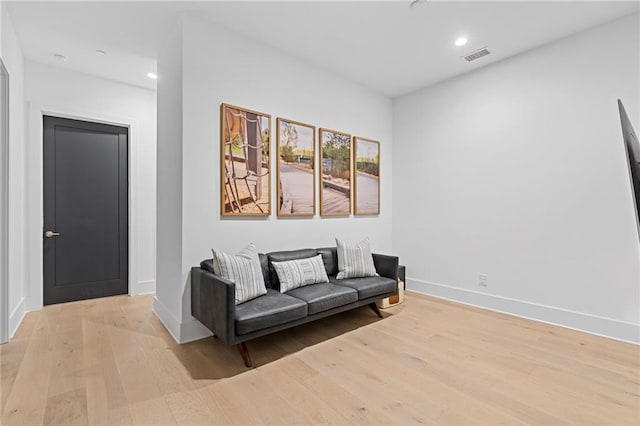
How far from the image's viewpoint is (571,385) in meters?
2.13

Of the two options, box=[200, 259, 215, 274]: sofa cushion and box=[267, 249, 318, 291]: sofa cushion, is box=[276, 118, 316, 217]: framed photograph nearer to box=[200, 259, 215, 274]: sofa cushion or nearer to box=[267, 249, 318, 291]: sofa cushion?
box=[267, 249, 318, 291]: sofa cushion

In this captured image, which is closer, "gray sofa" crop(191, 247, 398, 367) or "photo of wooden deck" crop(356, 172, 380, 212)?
"gray sofa" crop(191, 247, 398, 367)

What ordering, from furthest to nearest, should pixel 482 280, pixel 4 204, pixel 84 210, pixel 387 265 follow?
pixel 84 210, pixel 482 280, pixel 387 265, pixel 4 204

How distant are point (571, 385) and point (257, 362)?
87.5 inches

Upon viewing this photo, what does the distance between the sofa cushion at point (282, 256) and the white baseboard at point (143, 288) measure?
2222 millimetres

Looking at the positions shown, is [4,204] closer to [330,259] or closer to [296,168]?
[296,168]

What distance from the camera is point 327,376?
224 centimetres

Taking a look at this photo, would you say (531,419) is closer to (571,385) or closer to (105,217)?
(571,385)

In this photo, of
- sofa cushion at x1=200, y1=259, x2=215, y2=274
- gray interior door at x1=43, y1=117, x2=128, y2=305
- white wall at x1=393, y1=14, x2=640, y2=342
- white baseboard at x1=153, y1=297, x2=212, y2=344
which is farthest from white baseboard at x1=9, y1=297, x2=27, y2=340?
white wall at x1=393, y1=14, x2=640, y2=342

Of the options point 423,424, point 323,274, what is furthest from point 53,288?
point 423,424

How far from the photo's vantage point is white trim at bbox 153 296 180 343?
9.32 feet

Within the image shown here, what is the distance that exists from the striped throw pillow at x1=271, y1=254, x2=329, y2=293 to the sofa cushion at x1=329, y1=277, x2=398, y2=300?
204 millimetres

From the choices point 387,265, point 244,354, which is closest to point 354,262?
point 387,265

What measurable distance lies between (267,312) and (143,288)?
2.78m
